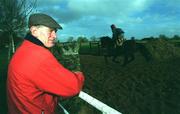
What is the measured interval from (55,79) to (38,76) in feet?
0.38

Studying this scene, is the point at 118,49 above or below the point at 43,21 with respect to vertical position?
below

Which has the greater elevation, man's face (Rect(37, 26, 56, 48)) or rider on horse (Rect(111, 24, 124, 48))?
man's face (Rect(37, 26, 56, 48))

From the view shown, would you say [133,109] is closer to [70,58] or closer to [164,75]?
[70,58]

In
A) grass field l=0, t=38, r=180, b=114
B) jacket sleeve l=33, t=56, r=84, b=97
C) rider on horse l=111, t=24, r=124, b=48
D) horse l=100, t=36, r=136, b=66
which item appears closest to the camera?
jacket sleeve l=33, t=56, r=84, b=97

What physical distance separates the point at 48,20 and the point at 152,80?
1196cm

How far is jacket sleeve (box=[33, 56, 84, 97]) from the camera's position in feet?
9.29

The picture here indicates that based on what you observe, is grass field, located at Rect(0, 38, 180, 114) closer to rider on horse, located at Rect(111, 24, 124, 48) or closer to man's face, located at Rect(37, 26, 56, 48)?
man's face, located at Rect(37, 26, 56, 48)

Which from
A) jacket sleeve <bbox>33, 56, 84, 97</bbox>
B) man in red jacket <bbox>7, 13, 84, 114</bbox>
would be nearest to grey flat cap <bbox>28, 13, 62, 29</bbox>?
man in red jacket <bbox>7, 13, 84, 114</bbox>

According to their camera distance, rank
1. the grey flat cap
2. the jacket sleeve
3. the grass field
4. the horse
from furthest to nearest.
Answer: the horse < the grass field < the grey flat cap < the jacket sleeve

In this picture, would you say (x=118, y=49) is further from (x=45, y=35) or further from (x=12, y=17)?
(x=45, y=35)

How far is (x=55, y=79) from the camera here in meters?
2.83

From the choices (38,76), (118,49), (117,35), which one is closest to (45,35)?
(38,76)

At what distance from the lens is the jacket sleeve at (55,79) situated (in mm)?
2832

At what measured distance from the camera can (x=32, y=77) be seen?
2.89 meters
